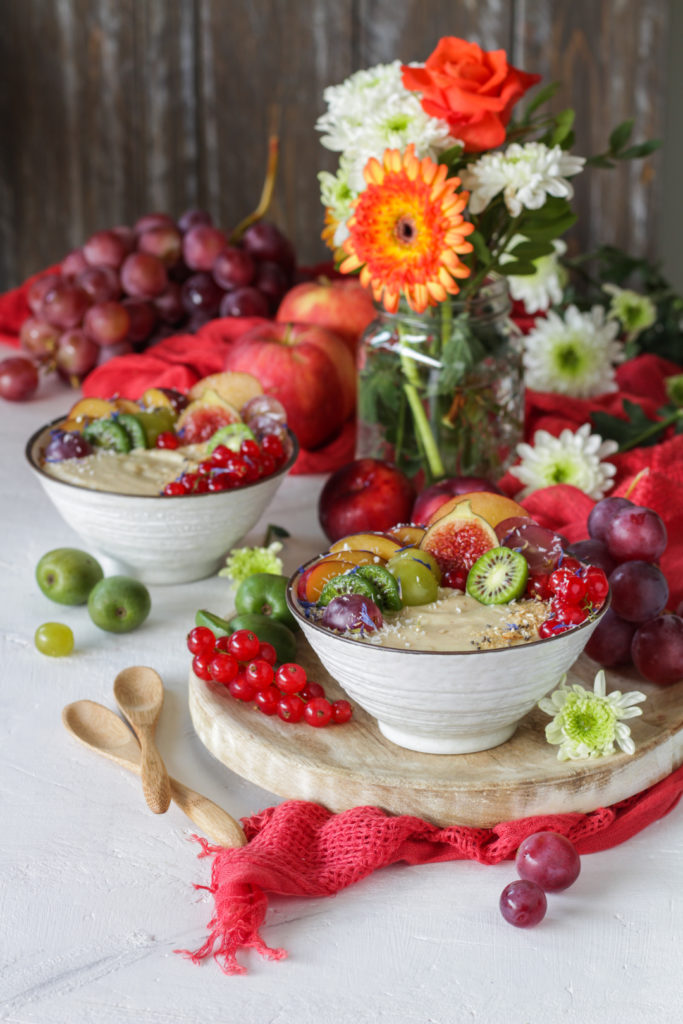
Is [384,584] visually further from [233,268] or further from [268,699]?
[233,268]

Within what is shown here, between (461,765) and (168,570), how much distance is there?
0.50 metres

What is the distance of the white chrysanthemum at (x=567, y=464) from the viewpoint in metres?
1.32

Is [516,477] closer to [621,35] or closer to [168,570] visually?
[168,570]

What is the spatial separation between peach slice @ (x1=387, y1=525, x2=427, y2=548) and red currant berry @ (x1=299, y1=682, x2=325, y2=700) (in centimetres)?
15

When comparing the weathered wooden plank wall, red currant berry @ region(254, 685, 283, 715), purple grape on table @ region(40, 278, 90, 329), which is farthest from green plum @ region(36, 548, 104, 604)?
the weathered wooden plank wall

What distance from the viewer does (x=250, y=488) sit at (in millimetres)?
1187

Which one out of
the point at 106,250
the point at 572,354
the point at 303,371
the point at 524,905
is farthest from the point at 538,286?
the point at 524,905

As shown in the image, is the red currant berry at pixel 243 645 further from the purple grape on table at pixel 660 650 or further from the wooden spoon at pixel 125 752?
the purple grape on table at pixel 660 650

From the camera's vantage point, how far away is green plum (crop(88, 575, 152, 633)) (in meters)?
1.14

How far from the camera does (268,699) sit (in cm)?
94

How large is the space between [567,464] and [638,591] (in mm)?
383

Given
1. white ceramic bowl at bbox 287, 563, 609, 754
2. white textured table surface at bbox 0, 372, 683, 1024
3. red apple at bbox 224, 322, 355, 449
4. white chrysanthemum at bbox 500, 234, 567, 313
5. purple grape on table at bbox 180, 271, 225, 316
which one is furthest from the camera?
purple grape on table at bbox 180, 271, 225, 316

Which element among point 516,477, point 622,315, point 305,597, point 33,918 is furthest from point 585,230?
point 33,918

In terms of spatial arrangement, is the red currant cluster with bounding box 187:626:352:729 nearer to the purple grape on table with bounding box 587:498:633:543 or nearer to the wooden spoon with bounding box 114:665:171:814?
the wooden spoon with bounding box 114:665:171:814
